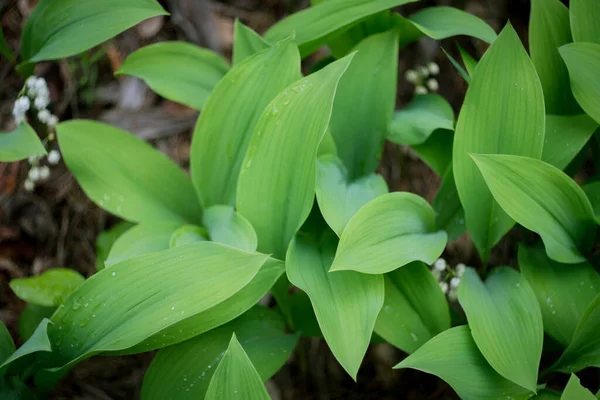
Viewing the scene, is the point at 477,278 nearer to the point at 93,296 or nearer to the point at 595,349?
the point at 595,349

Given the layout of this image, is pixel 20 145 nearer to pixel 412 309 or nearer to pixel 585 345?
pixel 412 309

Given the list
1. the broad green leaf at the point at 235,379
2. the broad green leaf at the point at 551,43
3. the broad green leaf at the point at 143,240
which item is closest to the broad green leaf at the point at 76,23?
the broad green leaf at the point at 143,240

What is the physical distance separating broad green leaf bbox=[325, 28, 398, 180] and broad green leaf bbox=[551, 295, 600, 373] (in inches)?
24.3

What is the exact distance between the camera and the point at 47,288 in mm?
1440

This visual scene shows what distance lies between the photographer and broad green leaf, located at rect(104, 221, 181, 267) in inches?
52.5

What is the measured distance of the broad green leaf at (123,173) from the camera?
55.9 inches

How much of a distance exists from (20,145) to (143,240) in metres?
0.38

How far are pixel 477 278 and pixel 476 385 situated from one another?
0.87 ft

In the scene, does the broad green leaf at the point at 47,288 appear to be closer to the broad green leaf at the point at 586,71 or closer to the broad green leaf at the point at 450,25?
the broad green leaf at the point at 450,25

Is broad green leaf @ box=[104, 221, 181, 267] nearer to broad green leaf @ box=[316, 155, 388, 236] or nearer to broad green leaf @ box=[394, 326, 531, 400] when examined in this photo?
broad green leaf @ box=[316, 155, 388, 236]

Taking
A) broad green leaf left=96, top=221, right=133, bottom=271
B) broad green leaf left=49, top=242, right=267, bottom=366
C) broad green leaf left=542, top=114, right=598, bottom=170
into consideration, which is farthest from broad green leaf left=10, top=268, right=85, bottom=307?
broad green leaf left=542, top=114, right=598, bottom=170

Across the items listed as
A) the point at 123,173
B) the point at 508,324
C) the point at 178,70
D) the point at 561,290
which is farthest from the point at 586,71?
the point at 123,173

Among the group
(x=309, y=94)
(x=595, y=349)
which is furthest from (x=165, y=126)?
(x=595, y=349)

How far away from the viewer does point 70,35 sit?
1.44m
